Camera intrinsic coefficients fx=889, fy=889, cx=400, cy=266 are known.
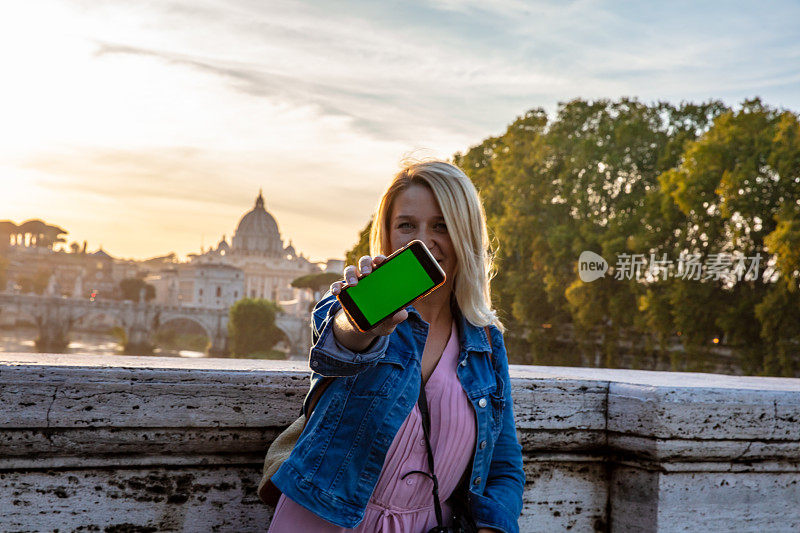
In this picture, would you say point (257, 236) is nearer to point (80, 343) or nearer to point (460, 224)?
point (80, 343)

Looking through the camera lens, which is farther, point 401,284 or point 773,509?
point 773,509

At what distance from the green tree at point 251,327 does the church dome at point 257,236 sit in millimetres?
56843

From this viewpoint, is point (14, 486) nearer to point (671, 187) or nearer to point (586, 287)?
point (671, 187)

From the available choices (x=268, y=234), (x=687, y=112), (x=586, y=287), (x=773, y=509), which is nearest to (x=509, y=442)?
(x=773, y=509)

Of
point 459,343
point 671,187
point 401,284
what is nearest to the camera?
point 401,284

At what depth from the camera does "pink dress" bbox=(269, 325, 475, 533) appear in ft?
5.69

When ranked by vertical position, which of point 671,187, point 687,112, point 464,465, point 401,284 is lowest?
point 464,465

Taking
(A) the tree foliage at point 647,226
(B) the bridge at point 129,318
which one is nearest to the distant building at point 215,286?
(B) the bridge at point 129,318

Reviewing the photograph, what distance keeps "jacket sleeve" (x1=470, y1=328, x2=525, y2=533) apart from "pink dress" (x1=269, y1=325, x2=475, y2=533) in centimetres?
8

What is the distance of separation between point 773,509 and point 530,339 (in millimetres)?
20959

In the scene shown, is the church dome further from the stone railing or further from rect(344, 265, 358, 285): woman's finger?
rect(344, 265, 358, 285): woman's finger

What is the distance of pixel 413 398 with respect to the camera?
69.1 inches

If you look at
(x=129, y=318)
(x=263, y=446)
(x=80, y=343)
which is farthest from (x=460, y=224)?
(x=80, y=343)

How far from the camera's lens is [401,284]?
157 centimetres
